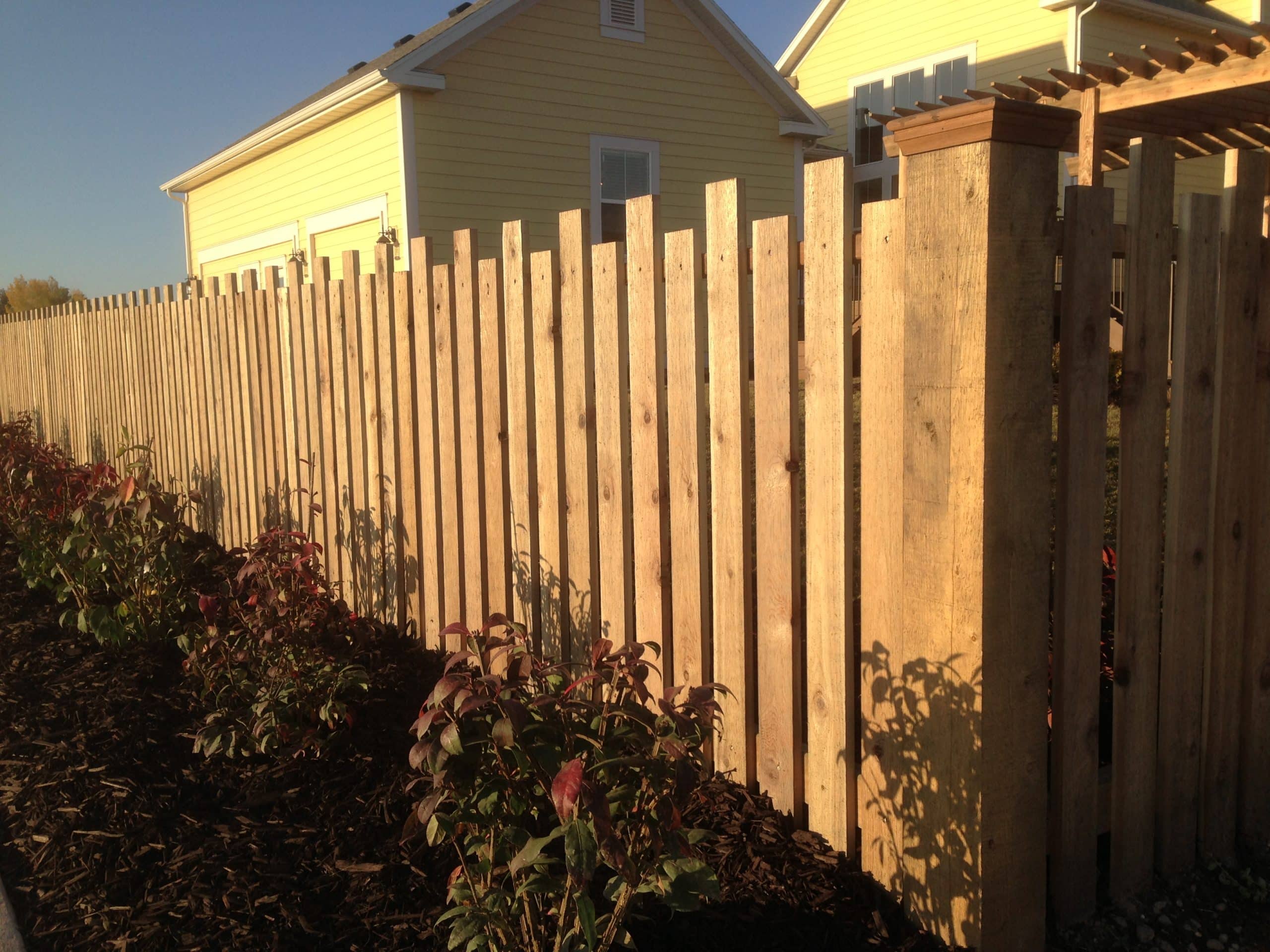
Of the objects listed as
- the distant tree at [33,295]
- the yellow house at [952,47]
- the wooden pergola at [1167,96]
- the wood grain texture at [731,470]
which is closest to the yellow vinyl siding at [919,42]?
the yellow house at [952,47]

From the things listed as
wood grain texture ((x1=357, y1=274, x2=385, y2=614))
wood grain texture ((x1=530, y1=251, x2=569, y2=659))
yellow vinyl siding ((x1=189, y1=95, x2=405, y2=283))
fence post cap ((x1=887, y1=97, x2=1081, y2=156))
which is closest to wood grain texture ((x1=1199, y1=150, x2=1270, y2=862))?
fence post cap ((x1=887, y1=97, x2=1081, y2=156))

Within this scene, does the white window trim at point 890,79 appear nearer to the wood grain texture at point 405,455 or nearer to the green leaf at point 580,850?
the wood grain texture at point 405,455

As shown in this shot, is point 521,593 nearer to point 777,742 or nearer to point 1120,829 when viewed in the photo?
point 777,742

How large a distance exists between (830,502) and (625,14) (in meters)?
13.6

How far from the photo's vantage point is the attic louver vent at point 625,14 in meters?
14.2

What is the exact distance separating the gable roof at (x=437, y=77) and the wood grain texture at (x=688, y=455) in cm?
1055

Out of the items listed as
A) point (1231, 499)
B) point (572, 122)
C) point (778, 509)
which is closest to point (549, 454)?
point (778, 509)

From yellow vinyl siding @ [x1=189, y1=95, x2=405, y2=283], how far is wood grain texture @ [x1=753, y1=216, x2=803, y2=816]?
35.6 feet

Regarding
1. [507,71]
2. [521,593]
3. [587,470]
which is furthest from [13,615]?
[507,71]

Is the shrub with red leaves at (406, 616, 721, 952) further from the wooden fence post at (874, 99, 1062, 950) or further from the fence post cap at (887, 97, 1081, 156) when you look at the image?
the fence post cap at (887, 97, 1081, 156)

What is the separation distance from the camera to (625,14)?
14328mm

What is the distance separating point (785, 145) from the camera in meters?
15.9

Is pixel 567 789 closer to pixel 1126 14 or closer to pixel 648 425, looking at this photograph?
pixel 648 425

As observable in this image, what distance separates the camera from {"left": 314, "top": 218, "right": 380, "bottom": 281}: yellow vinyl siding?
43.8 feet
